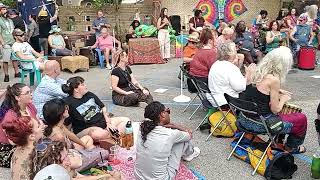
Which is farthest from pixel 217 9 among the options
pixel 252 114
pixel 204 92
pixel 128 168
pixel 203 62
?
pixel 128 168

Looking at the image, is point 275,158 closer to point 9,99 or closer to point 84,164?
point 84,164

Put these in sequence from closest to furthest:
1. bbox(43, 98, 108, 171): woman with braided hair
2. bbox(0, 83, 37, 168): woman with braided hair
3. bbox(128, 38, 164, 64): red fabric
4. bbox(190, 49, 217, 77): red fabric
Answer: bbox(43, 98, 108, 171): woman with braided hair, bbox(0, 83, 37, 168): woman with braided hair, bbox(190, 49, 217, 77): red fabric, bbox(128, 38, 164, 64): red fabric

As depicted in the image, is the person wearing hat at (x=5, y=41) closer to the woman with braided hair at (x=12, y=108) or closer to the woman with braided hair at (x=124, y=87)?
the woman with braided hair at (x=124, y=87)

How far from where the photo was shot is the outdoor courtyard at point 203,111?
15.5 ft

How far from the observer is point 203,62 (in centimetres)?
653

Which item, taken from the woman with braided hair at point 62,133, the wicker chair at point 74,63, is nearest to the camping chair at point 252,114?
the woman with braided hair at point 62,133

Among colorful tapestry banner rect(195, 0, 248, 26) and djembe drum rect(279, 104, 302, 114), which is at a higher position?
colorful tapestry banner rect(195, 0, 248, 26)

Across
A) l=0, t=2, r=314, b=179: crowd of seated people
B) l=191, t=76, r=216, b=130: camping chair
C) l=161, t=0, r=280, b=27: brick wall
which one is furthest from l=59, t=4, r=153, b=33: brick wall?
l=191, t=76, r=216, b=130: camping chair

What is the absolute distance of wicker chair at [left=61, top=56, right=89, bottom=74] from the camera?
1031cm

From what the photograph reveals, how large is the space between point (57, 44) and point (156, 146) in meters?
7.70

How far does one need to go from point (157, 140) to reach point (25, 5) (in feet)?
41.9

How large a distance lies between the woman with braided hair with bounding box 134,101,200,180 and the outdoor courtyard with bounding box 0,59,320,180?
711mm

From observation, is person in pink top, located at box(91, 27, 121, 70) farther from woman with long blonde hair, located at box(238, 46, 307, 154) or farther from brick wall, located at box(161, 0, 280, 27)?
woman with long blonde hair, located at box(238, 46, 307, 154)

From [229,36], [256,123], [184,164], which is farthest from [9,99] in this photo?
[229,36]
